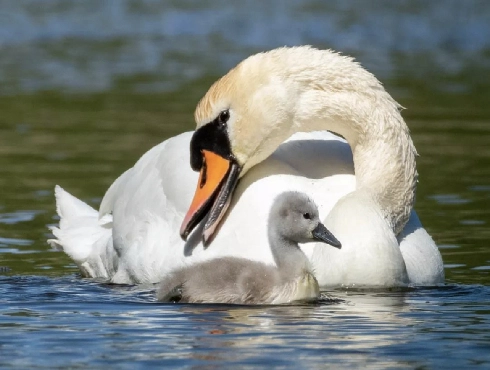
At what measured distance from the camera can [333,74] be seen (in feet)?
30.5

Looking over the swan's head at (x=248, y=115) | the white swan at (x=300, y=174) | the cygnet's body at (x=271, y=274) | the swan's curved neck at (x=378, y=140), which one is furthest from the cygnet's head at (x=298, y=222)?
the swan's curved neck at (x=378, y=140)

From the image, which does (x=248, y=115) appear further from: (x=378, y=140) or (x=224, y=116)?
(x=378, y=140)

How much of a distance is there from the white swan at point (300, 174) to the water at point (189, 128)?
0.26 meters

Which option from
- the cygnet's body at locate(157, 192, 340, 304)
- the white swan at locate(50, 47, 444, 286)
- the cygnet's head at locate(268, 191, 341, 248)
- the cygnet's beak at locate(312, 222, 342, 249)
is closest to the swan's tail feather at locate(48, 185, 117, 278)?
the white swan at locate(50, 47, 444, 286)

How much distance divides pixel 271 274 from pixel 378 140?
65.2 inches

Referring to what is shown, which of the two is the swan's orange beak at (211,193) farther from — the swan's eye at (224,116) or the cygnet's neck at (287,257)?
the cygnet's neck at (287,257)

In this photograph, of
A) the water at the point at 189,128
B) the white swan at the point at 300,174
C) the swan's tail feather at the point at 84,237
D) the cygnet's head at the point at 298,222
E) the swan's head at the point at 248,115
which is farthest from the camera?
the swan's tail feather at the point at 84,237

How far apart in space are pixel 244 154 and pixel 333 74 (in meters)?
0.89

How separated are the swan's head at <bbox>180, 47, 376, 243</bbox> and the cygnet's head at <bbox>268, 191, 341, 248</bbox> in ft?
1.93

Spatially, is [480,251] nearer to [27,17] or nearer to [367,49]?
[367,49]

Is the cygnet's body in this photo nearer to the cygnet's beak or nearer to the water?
the cygnet's beak

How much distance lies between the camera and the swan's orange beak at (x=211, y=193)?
8.68 metres

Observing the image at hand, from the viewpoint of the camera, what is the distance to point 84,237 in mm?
10586

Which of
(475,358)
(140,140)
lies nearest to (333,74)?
(475,358)
